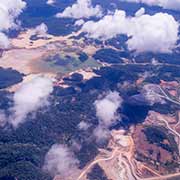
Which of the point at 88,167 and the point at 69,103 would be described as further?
the point at 69,103

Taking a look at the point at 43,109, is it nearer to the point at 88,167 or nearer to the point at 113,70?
the point at 88,167

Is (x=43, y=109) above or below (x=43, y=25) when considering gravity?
above

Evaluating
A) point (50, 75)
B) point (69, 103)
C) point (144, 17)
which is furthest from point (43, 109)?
point (144, 17)

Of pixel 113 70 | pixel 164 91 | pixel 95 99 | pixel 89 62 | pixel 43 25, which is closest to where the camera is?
pixel 95 99

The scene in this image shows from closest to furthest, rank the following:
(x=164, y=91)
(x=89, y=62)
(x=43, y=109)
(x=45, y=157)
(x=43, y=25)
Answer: (x=45, y=157) < (x=43, y=109) < (x=164, y=91) < (x=89, y=62) < (x=43, y=25)

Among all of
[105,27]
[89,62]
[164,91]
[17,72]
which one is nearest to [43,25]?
[105,27]

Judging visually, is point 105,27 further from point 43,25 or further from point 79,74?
point 79,74
